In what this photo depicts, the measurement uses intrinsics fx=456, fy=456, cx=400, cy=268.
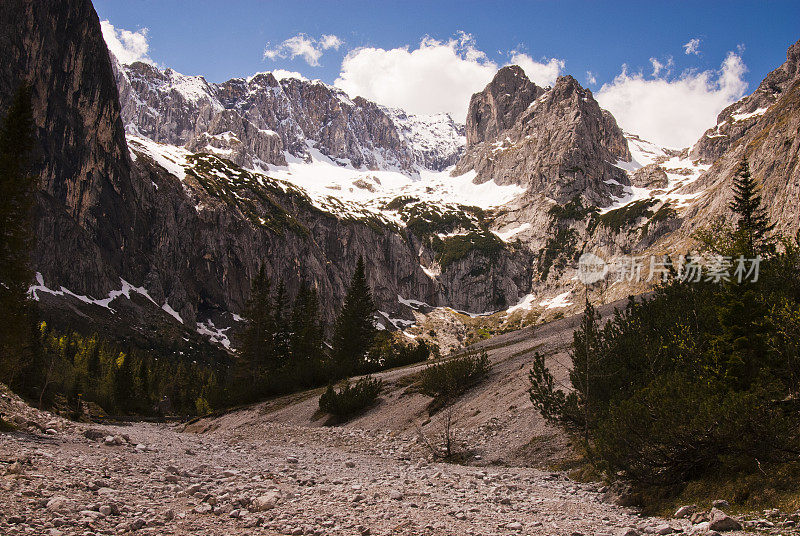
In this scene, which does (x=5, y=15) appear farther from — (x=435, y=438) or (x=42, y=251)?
A: (x=435, y=438)

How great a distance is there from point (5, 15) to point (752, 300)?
215m

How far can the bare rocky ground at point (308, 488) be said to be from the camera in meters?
8.34

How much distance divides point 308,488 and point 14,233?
16.9 metres

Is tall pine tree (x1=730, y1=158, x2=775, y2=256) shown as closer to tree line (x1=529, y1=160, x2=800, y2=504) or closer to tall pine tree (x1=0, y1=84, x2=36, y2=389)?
tree line (x1=529, y1=160, x2=800, y2=504)

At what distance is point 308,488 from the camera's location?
12.4m

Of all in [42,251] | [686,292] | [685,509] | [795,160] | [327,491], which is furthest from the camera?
[795,160]

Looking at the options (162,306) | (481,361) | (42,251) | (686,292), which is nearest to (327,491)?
(686,292)

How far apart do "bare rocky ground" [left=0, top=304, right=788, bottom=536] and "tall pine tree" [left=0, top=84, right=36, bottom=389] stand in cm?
291

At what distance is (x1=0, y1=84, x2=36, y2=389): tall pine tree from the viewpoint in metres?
18.9

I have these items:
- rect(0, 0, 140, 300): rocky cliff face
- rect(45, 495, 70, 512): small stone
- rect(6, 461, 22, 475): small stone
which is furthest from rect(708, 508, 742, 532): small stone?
rect(0, 0, 140, 300): rocky cliff face

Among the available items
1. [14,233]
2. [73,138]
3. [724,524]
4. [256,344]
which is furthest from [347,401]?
[73,138]

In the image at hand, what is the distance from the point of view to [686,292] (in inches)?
827

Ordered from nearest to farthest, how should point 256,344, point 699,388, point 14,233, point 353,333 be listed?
point 699,388 → point 14,233 → point 256,344 → point 353,333

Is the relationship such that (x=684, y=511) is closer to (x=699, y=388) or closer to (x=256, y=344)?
(x=699, y=388)
